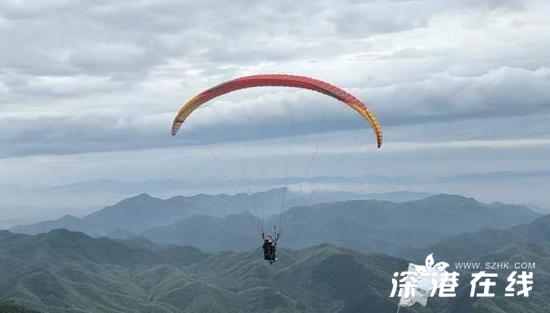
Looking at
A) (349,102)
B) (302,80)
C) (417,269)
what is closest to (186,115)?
(302,80)

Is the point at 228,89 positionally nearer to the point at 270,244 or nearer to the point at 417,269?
the point at 270,244

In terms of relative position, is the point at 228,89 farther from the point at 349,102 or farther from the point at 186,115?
the point at 349,102

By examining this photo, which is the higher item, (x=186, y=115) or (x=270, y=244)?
(x=186, y=115)

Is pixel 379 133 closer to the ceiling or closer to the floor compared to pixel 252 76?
closer to the floor

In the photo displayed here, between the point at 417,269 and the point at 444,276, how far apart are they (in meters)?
7.15

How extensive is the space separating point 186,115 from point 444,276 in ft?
237

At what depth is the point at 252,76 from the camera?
57.4m

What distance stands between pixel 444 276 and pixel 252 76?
71844 millimetres

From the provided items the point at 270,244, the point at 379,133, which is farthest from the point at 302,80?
the point at 270,244

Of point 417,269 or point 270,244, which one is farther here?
point 417,269

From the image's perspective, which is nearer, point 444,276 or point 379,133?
point 379,133

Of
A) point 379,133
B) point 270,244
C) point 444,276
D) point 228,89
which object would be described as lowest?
point 444,276

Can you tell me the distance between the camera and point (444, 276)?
114500 mm

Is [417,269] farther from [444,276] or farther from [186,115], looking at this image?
[186,115]
